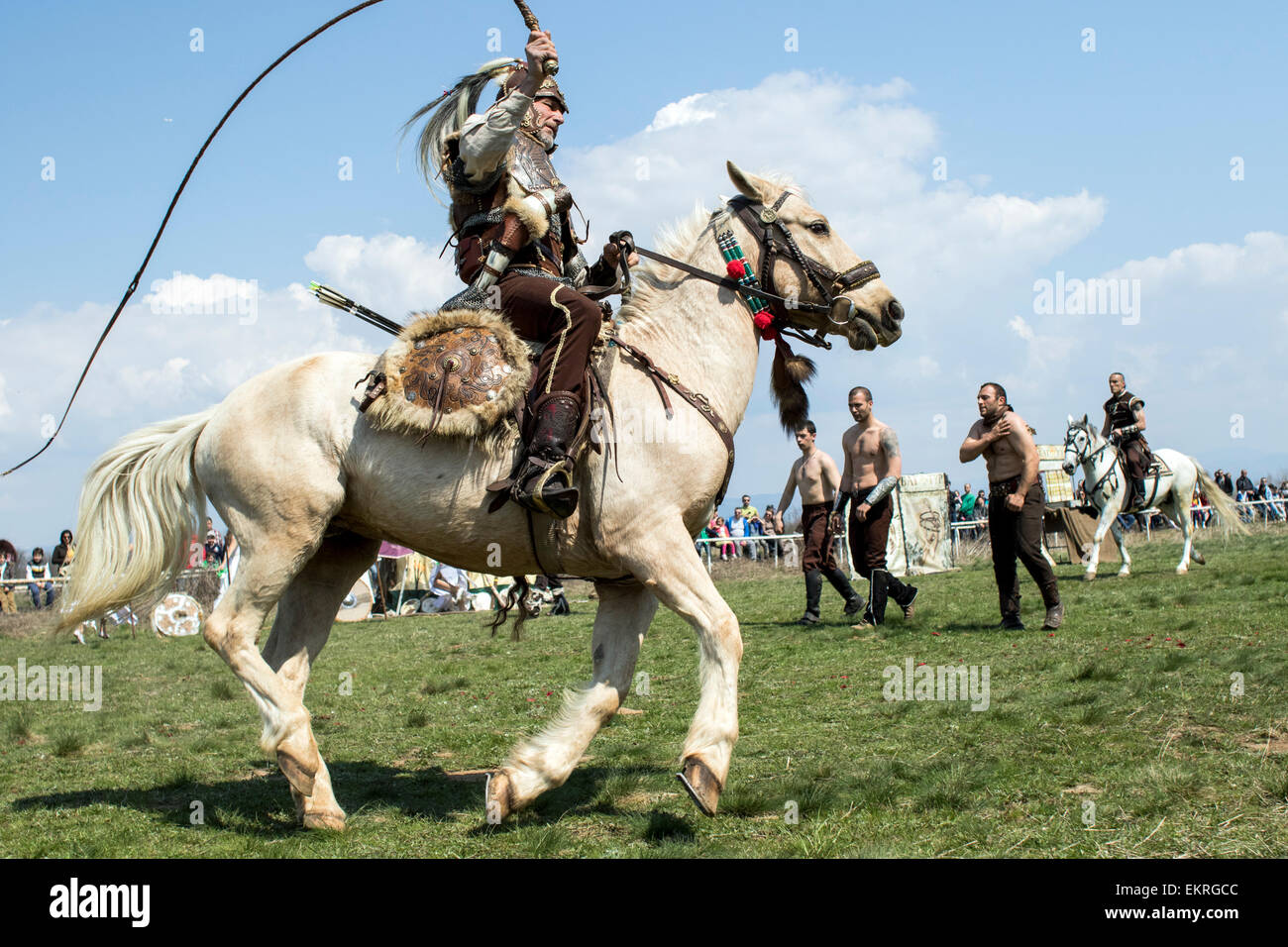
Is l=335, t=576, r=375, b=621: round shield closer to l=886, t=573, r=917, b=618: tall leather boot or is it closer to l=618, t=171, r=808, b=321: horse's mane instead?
l=886, t=573, r=917, b=618: tall leather boot

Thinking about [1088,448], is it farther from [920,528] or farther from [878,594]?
[878,594]

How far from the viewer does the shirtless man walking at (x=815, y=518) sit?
12555mm

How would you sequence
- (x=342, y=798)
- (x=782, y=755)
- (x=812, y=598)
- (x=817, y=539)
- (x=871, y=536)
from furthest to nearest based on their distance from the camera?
1. (x=817, y=539)
2. (x=812, y=598)
3. (x=871, y=536)
4. (x=782, y=755)
5. (x=342, y=798)

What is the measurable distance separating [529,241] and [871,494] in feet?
23.2

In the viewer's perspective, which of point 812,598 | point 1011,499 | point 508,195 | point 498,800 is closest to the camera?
point 498,800

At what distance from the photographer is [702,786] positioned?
4.30m

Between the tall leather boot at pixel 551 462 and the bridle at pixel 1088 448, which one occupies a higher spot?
the bridle at pixel 1088 448

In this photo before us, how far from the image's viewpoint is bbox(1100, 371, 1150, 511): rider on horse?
17328mm

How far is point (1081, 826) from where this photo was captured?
165 inches

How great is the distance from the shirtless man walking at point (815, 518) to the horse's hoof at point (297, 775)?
26.4 feet

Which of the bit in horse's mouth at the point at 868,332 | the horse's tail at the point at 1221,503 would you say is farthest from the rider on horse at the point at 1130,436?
the bit in horse's mouth at the point at 868,332

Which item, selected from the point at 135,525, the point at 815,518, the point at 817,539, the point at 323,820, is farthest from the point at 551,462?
the point at 815,518

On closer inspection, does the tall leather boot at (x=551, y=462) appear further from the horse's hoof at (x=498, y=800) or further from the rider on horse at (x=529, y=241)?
the horse's hoof at (x=498, y=800)
